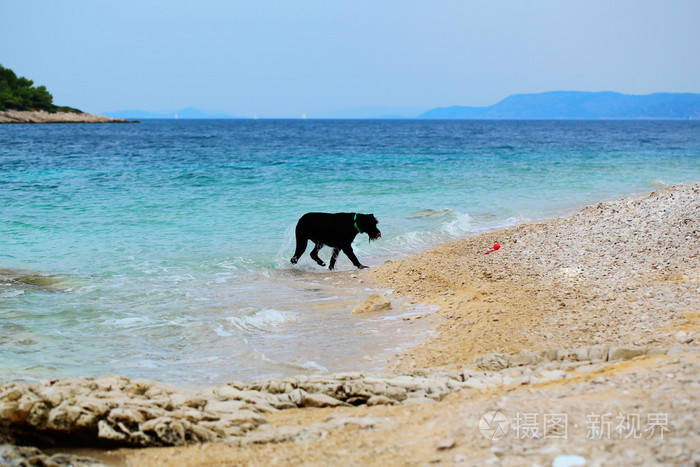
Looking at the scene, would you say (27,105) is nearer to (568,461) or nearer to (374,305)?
(374,305)

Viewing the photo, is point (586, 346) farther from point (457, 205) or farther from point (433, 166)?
point (433, 166)

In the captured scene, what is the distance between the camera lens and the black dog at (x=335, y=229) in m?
10.7

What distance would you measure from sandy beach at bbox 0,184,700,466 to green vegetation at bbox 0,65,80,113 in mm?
111485

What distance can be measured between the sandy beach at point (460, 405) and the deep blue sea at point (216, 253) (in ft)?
4.04

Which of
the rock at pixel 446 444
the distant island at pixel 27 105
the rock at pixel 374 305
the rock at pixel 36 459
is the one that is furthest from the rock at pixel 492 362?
the distant island at pixel 27 105

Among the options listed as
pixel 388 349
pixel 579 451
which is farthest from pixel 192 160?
pixel 579 451

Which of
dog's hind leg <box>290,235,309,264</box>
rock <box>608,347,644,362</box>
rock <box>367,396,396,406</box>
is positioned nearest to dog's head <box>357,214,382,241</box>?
dog's hind leg <box>290,235,309,264</box>

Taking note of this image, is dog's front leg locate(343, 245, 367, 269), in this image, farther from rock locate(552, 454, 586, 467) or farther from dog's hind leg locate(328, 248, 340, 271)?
rock locate(552, 454, 586, 467)

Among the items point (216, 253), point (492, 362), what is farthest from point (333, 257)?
point (492, 362)

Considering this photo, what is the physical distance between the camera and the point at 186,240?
12.9m

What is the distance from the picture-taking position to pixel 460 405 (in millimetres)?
4078

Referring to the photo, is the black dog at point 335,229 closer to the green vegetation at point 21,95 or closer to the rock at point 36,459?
the rock at point 36,459

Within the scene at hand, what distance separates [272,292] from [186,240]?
462cm

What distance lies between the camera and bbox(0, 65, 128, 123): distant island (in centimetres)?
9956
